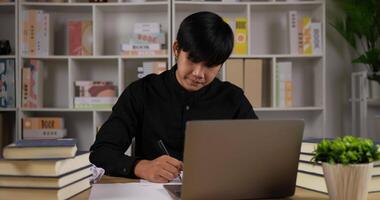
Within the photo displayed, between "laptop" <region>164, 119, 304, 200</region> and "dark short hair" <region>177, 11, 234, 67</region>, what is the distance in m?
0.59

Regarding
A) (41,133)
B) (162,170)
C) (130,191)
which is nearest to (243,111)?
(162,170)

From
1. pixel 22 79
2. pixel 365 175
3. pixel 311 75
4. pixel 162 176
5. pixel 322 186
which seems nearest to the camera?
pixel 365 175

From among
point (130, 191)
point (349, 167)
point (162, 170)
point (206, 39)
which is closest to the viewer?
point (349, 167)

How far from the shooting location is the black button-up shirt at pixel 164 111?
1854 millimetres

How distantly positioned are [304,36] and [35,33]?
6.37ft

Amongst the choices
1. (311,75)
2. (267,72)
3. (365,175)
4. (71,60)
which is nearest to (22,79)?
(71,60)

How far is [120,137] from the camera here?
1.73 m

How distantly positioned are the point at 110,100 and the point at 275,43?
1363 mm

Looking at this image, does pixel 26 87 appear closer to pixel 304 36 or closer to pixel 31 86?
pixel 31 86

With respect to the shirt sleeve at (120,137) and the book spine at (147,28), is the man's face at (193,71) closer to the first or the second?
the shirt sleeve at (120,137)

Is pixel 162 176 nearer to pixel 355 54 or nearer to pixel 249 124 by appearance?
pixel 249 124

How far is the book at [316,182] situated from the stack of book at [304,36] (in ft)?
7.48

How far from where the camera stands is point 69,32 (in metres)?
3.40

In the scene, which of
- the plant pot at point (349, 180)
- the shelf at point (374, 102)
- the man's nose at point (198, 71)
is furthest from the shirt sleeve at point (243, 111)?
the shelf at point (374, 102)
